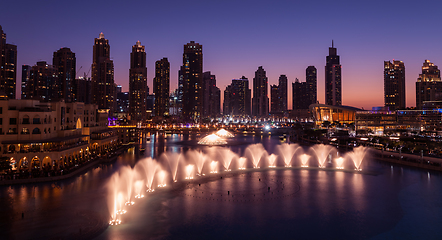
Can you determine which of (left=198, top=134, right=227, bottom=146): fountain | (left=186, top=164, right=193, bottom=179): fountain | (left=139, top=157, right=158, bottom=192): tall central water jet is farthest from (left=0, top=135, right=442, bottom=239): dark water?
(left=198, top=134, right=227, bottom=146): fountain

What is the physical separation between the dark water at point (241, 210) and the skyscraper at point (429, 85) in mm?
165022

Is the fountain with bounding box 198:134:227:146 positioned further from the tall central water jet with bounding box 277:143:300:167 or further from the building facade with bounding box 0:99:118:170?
the building facade with bounding box 0:99:118:170

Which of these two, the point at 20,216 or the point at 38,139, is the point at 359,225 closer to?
the point at 20,216

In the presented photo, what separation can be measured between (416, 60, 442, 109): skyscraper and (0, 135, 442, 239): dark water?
165m

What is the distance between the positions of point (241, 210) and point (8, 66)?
202 metres

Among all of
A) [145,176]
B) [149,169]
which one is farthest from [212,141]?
[145,176]

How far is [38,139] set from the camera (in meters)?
50.7

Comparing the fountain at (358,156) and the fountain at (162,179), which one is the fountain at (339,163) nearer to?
the fountain at (358,156)

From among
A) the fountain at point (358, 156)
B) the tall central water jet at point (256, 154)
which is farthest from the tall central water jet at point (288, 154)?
Result: the fountain at point (358, 156)

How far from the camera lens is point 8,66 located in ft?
593

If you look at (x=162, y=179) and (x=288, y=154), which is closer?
(x=162, y=179)

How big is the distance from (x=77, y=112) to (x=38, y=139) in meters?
19.5

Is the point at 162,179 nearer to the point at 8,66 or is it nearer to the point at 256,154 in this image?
the point at 256,154

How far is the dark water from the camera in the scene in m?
25.5
